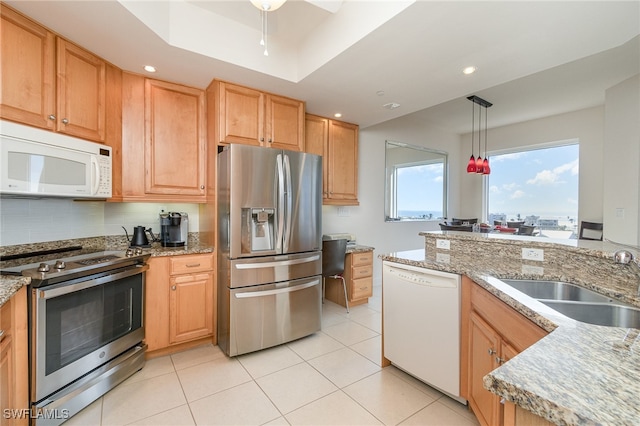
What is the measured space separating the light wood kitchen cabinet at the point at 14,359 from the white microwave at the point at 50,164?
63 centimetres

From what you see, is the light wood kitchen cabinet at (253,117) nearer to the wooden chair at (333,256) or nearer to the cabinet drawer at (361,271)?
the wooden chair at (333,256)

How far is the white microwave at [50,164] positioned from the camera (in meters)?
1.57

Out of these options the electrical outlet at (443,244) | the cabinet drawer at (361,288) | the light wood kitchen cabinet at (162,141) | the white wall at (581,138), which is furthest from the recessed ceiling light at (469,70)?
the white wall at (581,138)

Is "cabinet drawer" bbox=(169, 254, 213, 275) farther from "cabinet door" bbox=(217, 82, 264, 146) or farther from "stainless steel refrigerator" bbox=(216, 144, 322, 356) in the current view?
"cabinet door" bbox=(217, 82, 264, 146)

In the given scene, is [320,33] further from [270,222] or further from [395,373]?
[395,373]

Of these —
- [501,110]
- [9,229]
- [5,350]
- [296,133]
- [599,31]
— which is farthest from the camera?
[501,110]

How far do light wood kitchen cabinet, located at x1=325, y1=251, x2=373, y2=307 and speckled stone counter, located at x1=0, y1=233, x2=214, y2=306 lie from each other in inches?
69.6

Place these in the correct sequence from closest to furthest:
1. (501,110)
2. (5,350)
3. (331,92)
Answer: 1. (5,350)
2. (331,92)
3. (501,110)

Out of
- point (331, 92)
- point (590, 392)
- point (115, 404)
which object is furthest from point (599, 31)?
point (115, 404)

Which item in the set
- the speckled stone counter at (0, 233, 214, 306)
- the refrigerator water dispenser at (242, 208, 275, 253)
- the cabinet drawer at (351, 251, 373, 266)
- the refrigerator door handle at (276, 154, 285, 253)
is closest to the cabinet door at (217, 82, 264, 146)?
the refrigerator door handle at (276, 154, 285, 253)

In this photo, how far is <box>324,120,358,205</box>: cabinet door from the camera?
3584 mm

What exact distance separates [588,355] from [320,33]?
2.46 m

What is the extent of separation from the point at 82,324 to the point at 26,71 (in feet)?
5.30

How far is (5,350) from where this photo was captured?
1337 millimetres
